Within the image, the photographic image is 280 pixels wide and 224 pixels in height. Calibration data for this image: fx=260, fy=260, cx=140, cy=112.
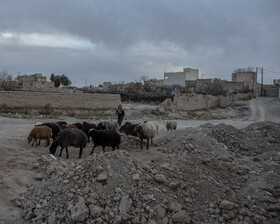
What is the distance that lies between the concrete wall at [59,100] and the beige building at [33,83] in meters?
11.3

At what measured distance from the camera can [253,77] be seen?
54500 millimetres

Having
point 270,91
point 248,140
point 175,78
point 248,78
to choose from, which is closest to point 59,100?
point 248,140

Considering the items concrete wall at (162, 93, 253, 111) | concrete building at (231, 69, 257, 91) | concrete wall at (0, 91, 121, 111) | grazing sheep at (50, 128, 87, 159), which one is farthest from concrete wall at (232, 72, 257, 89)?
grazing sheep at (50, 128, 87, 159)

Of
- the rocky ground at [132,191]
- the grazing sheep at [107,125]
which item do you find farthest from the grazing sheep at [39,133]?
the grazing sheep at [107,125]

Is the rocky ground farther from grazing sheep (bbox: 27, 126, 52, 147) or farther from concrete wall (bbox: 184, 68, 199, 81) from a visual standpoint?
concrete wall (bbox: 184, 68, 199, 81)

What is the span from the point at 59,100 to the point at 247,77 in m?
45.4

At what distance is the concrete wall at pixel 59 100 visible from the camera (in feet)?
65.0

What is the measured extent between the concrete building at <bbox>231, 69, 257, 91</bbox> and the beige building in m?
37.5

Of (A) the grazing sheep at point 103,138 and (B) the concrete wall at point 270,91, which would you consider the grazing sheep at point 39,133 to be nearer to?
(A) the grazing sheep at point 103,138

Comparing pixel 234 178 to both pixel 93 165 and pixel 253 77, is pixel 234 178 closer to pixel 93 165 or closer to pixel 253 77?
pixel 93 165

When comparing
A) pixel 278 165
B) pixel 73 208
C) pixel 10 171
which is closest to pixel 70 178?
pixel 73 208

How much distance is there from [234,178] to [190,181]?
5.29 ft

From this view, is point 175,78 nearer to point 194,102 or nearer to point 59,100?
point 194,102

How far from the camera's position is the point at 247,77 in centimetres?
5541
